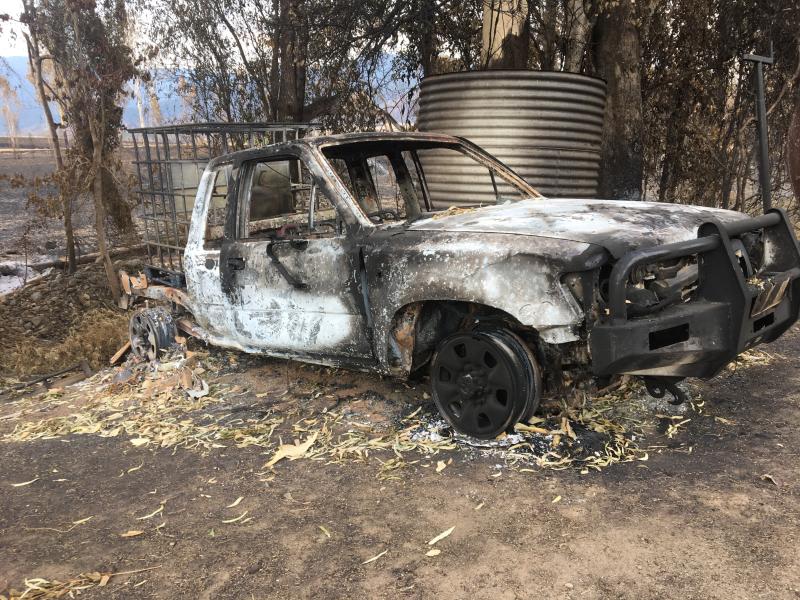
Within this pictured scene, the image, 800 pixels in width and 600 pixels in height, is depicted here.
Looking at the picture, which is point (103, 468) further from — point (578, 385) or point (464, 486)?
point (578, 385)

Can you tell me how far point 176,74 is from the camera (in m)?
12.1

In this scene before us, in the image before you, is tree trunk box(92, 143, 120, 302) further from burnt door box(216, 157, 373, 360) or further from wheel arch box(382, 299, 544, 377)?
wheel arch box(382, 299, 544, 377)

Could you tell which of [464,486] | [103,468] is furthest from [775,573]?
[103,468]

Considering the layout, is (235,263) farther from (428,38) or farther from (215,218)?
(428,38)

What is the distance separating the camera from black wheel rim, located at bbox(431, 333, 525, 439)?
135 inches

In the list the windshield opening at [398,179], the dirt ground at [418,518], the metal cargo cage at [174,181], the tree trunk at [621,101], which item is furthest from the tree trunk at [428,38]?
the dirt ground at [418,518]

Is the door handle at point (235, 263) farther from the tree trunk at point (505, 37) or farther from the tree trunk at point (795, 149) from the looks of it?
the tree trunk at point (795, 149)

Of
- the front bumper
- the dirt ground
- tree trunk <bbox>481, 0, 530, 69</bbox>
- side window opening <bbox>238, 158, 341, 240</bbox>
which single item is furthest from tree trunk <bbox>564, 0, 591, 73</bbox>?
the front bumper

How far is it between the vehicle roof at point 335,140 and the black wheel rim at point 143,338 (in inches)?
64.3

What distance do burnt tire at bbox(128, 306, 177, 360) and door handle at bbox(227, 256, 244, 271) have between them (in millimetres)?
1316

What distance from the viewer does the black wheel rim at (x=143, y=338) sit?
18.3 ft

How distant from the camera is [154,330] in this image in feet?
18.2

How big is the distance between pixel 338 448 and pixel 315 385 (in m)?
1.08

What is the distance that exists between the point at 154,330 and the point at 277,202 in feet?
5.01
